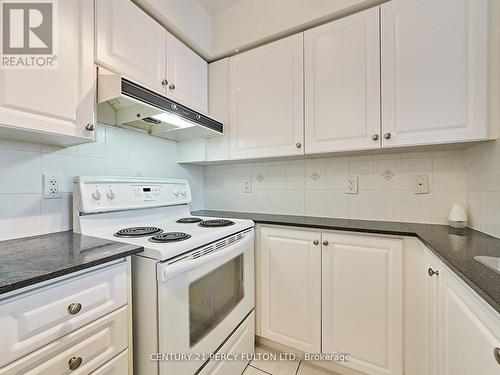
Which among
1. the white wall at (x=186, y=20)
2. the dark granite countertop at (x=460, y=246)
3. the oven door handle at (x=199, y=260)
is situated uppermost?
the white wall at (x=186, y=20)

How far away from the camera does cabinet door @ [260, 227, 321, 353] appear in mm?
1393

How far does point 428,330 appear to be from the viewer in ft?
3.47

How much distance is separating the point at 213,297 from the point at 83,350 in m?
0.57

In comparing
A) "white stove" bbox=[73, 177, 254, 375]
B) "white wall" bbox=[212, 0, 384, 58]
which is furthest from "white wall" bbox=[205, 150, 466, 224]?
"white wall" bbox=[212, 0, 384, 58]

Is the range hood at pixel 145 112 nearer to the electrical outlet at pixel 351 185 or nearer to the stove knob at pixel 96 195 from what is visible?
the stove knob at pixel 96 195

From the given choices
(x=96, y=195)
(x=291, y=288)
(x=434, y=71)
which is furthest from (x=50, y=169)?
(x=434, y=71)

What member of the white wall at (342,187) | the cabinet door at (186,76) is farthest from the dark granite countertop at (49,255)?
the white wall at (342,187)

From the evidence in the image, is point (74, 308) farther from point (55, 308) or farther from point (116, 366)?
point (116, 366)

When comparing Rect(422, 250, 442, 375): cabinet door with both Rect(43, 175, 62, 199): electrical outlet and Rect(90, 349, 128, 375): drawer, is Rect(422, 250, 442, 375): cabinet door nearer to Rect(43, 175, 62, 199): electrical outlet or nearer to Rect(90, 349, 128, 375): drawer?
Rect(90, 349, 128, 375): drawer

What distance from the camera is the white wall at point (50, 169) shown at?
40.5 inches

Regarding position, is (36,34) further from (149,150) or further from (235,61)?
(235,61)

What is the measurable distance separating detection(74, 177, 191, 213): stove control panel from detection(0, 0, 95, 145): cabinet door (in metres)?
0.25

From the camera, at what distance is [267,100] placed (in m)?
1.64

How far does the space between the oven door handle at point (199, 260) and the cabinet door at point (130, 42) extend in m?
1.03
